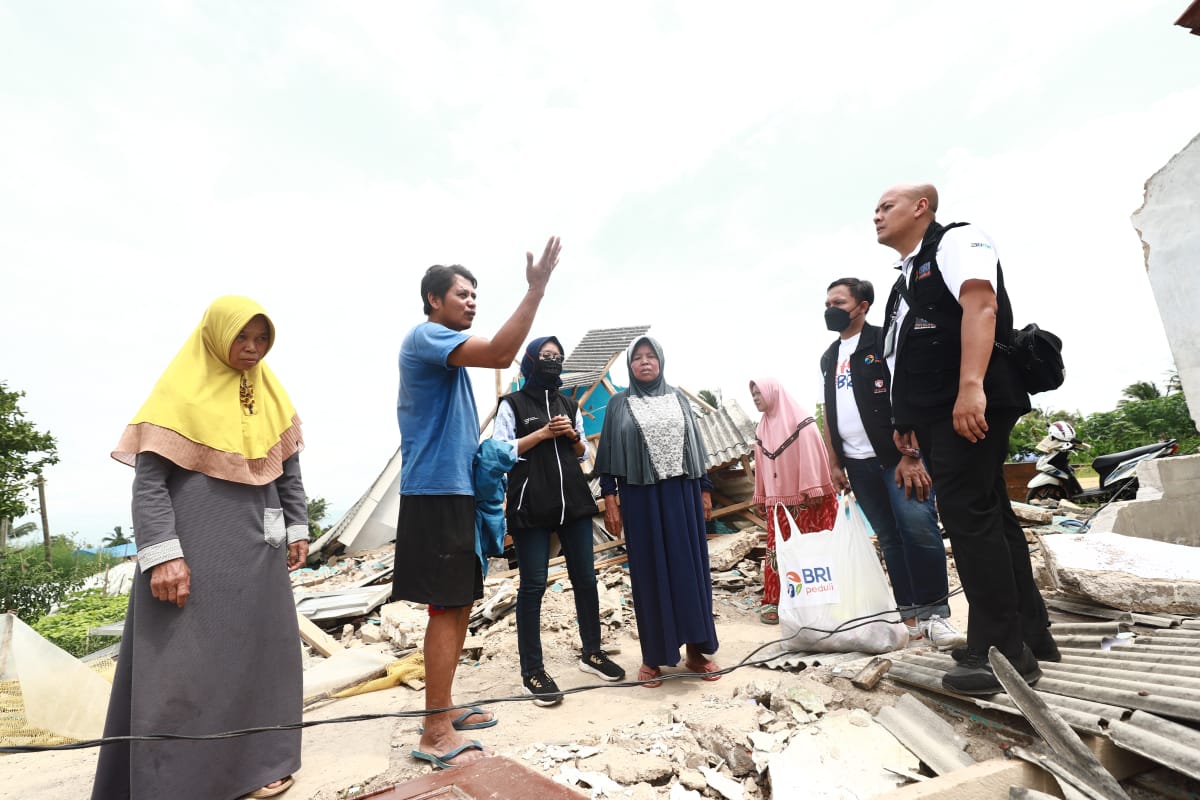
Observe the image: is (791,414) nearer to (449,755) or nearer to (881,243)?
(881,243)

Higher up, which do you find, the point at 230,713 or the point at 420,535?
the point at 420,535

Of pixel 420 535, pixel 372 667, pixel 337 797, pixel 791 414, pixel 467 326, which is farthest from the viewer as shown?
pixel 791 414

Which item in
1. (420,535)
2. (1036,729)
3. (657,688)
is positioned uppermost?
(420,535)

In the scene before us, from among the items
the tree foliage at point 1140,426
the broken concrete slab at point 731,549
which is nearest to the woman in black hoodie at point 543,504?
the broken concrete slab at point 731,549

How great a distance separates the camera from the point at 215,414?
2312 mm

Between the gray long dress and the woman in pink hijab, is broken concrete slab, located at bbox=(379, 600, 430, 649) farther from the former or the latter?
the woman in pink hijab

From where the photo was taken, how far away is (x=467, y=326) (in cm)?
266

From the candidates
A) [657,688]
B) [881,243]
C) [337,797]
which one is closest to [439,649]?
[337,797]

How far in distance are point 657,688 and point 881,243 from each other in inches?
95.4

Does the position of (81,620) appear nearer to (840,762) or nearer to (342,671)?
(342,671)

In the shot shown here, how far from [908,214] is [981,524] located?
1.23m

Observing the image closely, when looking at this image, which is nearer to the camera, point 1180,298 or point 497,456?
point 497,456

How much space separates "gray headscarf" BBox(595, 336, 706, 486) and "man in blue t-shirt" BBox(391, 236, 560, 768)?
112 cm

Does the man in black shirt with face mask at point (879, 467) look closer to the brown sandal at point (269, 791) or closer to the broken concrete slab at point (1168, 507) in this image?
the brown sandal at point (269, 791)
